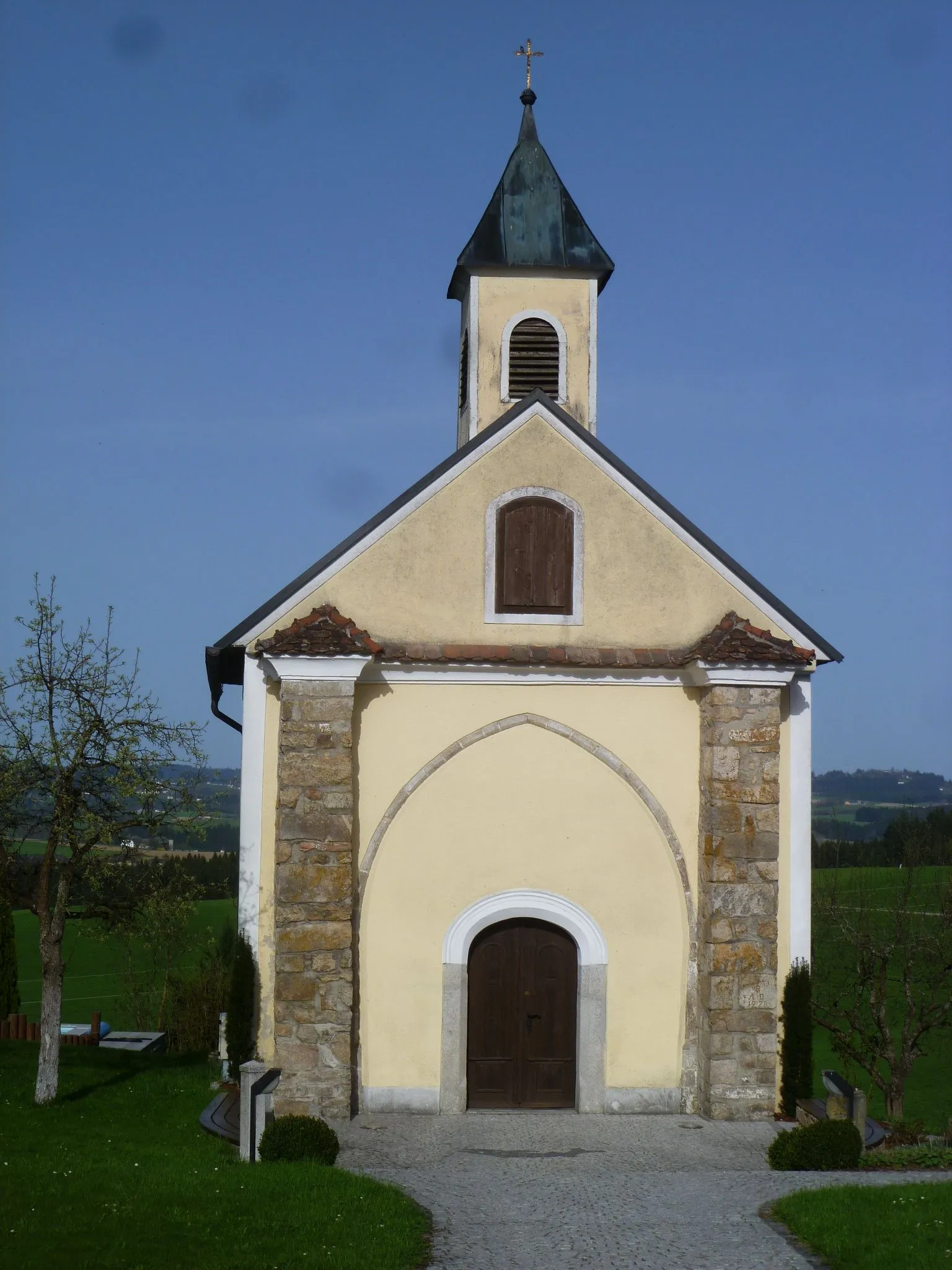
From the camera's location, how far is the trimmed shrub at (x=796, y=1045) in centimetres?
1655

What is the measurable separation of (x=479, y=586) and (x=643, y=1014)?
5.62 meters

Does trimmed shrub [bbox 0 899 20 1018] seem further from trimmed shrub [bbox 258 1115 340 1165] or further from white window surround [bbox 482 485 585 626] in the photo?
trimmed shrub [bbox 258 1115 340 1165]

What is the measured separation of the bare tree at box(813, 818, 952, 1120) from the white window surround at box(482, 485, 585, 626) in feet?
35.1

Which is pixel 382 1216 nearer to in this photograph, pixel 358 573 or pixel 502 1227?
pixel 502 1227

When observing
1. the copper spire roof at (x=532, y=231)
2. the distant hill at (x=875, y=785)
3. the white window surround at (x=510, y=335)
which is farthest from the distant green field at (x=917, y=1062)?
the distant hill at (x=875, y=785)

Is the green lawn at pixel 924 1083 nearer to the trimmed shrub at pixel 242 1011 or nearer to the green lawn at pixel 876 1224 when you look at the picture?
the trimmed shrub at pixel 242 1011

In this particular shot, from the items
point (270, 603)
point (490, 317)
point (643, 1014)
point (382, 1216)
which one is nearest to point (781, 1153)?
point (643, 1014)

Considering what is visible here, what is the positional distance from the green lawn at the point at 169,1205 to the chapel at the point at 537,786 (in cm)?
223

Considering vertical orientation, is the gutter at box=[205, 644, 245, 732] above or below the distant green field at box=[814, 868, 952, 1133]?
above

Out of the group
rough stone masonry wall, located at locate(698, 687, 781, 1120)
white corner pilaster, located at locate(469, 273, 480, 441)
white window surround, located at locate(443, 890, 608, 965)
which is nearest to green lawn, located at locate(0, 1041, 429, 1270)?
white window surround, located at locate(443, 890, 608, 965)

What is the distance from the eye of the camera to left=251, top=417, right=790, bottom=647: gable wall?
17188mm

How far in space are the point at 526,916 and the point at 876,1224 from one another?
254 inches

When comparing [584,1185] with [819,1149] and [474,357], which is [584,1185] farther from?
[474,357]

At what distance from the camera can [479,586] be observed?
17344 millimetres
